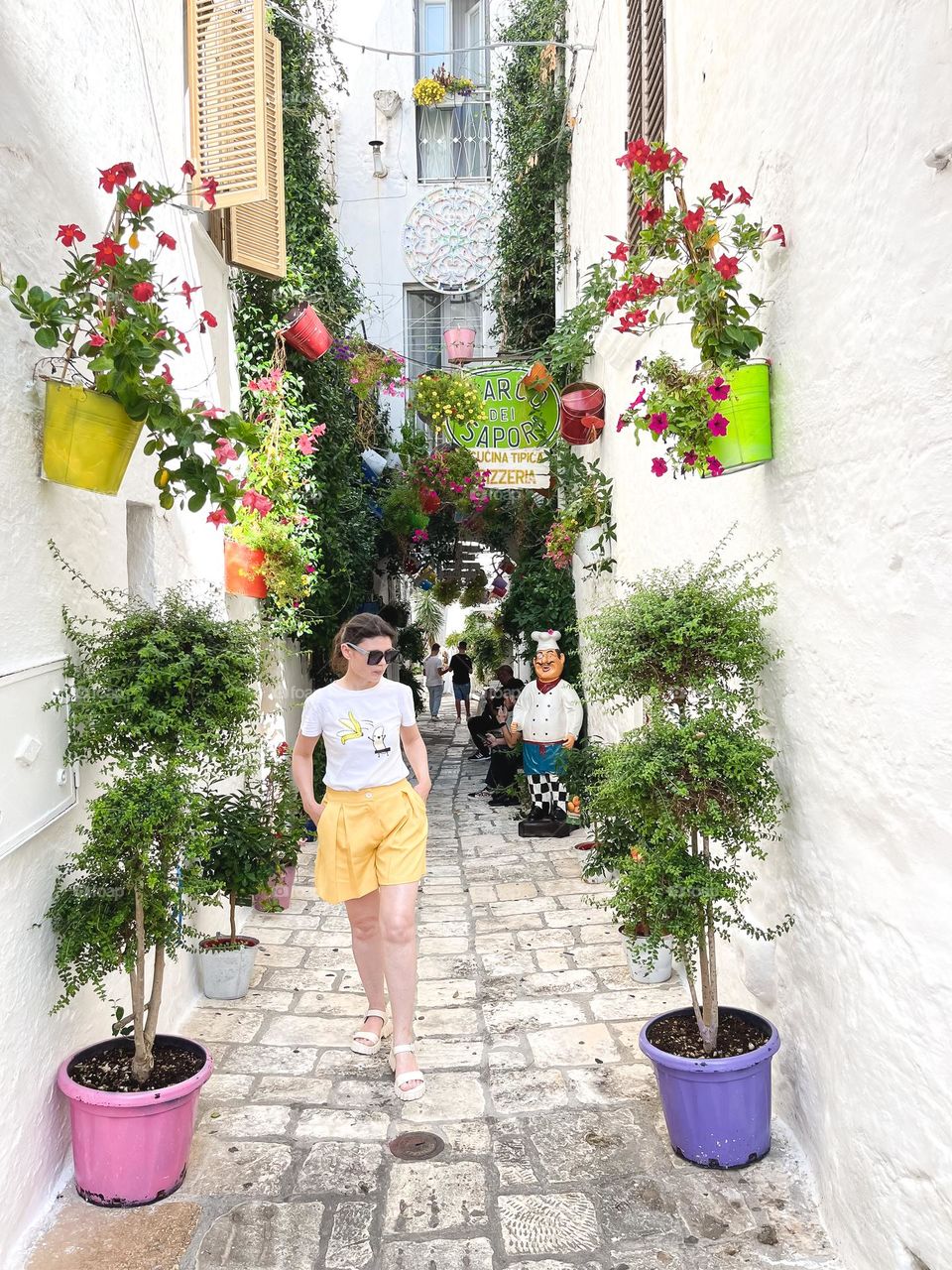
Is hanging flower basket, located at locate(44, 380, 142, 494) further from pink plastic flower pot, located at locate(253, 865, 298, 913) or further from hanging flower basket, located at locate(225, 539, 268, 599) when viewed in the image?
pink plastic flower pot, located at locate(253, 865, 298, 913)

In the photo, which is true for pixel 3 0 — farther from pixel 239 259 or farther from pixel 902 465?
pixel 239 259

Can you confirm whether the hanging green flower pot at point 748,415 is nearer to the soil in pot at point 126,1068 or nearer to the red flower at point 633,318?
the red flower at point 633,318

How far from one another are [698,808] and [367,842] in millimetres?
1570

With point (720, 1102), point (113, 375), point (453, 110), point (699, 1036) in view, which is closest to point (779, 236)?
point (113, 375)

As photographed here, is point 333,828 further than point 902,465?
Yes

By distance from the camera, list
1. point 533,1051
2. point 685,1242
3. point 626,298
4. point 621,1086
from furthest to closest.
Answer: point 533,1051
point 621,1086
point 626,298
point 685,1242

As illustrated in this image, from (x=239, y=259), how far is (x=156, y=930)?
5.09 meters

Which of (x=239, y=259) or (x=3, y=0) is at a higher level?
(x=239, y=259)

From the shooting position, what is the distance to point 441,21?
14945mm

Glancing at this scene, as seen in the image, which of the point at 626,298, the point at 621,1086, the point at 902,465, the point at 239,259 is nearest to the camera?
the point at 902,465

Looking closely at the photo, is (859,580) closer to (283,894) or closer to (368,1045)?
(368,1045)

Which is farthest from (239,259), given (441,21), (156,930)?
(441,21)

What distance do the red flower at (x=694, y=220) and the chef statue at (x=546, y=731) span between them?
221 inches

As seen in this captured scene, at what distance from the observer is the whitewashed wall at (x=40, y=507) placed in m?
3.11
